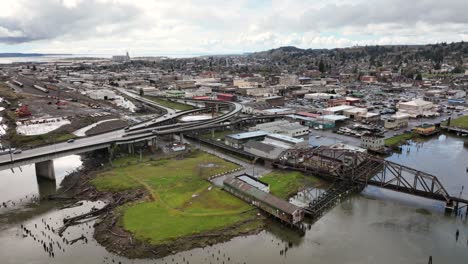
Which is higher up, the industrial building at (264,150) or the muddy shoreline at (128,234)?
the industrial building at (264,150)

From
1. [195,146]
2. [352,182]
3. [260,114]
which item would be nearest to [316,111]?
[260,114]

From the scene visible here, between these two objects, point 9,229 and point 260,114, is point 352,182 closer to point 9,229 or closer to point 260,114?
point 9,229

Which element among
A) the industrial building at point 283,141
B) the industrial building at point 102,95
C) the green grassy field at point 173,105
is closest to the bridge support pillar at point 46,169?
the industrial building at point 283,141

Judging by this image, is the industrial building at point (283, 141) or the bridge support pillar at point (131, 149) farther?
the bridge support pillar at point (131, 149)

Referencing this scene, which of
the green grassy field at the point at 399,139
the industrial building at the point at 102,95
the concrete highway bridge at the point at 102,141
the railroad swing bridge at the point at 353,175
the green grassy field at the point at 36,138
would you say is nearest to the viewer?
the railroad swing bridge at the point at 353,175

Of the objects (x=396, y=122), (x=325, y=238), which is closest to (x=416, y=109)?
(x=396, y=122)

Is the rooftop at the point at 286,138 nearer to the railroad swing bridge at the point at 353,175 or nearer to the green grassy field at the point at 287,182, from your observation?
the railroad swing bridge at the point at 353,175

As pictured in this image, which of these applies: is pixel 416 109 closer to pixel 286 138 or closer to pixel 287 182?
pixel 286 138
